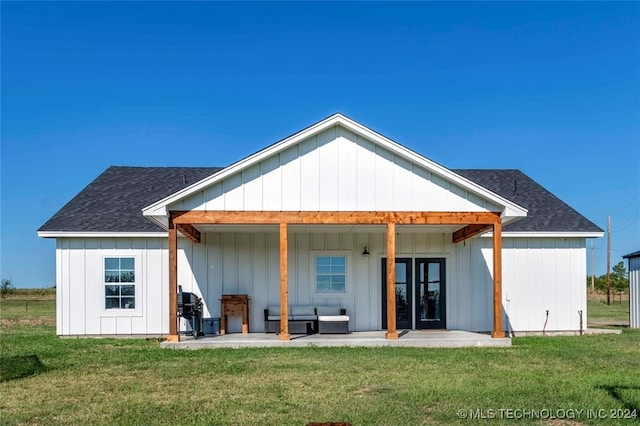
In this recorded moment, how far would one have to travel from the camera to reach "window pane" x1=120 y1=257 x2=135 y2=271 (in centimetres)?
1727

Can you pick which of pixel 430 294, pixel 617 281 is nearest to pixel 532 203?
pixel 430 294

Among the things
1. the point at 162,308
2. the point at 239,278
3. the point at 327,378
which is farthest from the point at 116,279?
the point at 327,378

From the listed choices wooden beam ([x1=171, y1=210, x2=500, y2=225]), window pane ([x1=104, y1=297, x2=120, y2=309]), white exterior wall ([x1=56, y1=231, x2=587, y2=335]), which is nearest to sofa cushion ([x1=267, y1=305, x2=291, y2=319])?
white exterior wall ([x1=56, y1=231, x2=587, y2=335])

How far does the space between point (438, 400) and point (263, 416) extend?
7.50 feet

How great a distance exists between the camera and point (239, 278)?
17453 millimetres

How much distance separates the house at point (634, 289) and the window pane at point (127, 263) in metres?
14.8

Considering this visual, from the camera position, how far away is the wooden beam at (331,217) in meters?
14.4

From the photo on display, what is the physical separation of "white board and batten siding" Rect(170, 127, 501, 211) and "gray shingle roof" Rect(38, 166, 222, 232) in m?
3.69

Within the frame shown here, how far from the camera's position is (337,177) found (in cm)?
1473

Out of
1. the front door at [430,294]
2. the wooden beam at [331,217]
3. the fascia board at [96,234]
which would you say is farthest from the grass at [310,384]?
the front door at [430,294]

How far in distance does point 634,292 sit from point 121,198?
15800mm

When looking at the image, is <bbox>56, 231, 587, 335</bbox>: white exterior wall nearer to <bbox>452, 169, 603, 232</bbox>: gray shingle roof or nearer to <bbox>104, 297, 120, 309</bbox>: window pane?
<bbox>104, 297, 120, 309</bbox>: window pane

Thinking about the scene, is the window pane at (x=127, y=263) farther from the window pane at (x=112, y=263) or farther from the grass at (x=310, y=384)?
the grass at (x=310, y=384)

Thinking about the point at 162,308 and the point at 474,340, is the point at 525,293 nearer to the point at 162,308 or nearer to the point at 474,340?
the point at 474,340
